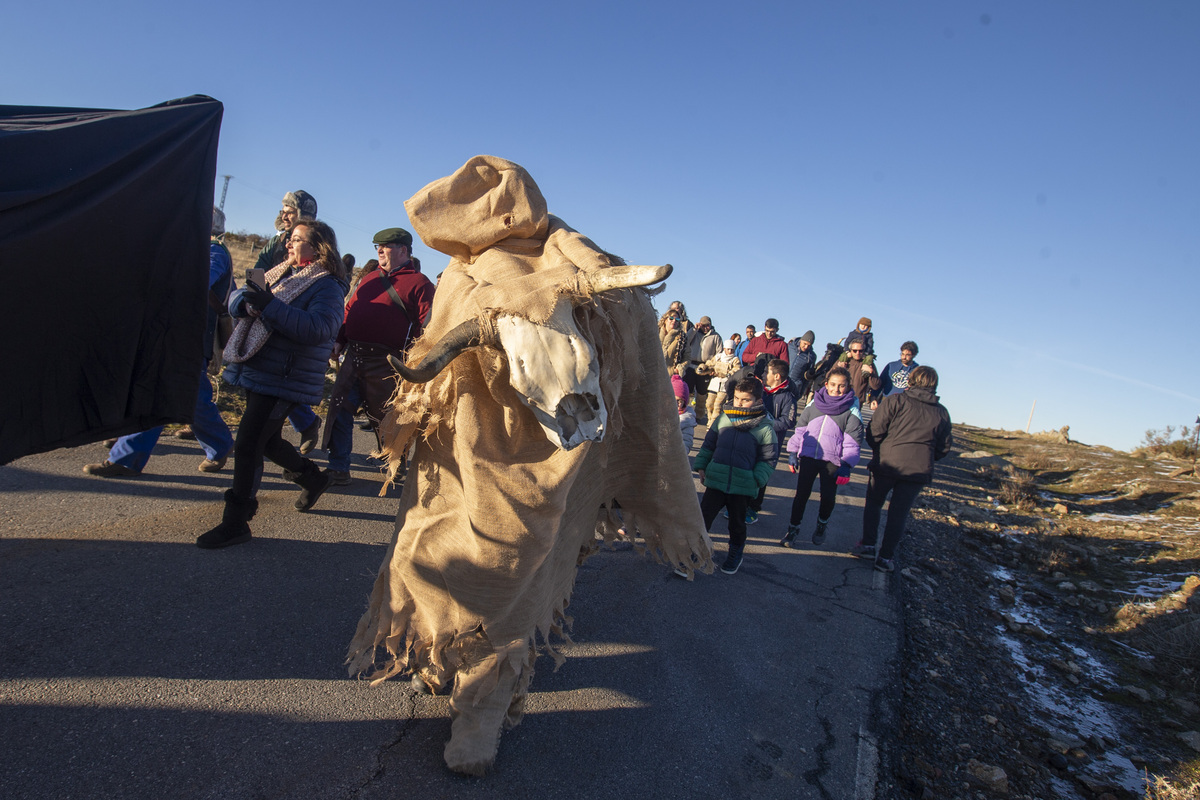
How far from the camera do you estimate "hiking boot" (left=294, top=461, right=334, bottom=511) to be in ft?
14.2

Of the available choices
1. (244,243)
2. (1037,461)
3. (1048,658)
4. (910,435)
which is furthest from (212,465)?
(244,243)

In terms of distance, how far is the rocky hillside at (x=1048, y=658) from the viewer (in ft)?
10.2

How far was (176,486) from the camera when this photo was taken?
4520mm

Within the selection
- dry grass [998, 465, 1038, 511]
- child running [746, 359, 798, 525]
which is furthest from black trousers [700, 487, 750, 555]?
dry grass [998, 465, 1038, 511]

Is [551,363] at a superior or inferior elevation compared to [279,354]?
superior

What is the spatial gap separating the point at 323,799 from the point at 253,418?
7.82ft

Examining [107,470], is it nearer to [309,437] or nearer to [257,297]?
[309,437]

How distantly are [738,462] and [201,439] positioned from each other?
4.37 metres

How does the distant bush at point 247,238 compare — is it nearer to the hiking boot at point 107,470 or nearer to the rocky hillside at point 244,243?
the rocky hillside at point 244,243

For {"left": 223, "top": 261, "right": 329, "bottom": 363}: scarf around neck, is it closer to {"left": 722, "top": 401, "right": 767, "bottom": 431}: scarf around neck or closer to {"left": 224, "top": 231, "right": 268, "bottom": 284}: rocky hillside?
{"left": 722, "top": 401, "right": 767, "bottom": 431}: scarf around neck

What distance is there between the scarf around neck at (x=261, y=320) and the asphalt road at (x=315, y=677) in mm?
1197

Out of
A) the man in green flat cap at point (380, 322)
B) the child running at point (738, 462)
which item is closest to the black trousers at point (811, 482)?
the child running at point (738, 462)

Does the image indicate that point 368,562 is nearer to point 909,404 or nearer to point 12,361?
point 12,361

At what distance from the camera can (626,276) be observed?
6.94 feet
